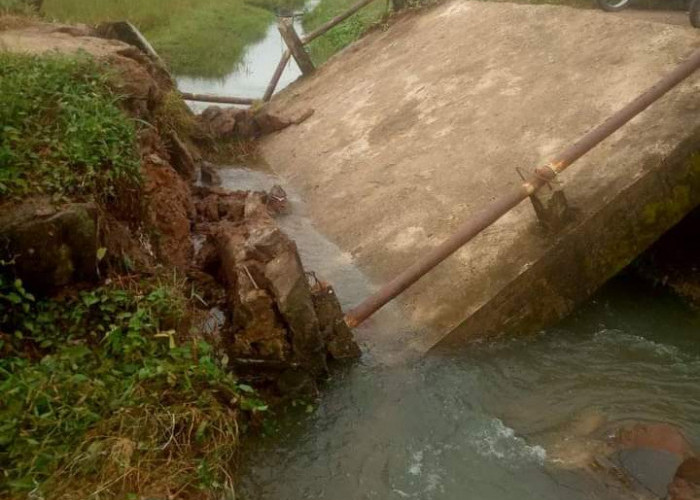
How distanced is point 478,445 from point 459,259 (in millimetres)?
1863

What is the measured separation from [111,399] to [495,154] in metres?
4.61

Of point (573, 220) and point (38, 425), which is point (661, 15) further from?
point (38, 425)

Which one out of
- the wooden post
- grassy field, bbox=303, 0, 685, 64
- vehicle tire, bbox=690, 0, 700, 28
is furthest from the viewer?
the wooden post

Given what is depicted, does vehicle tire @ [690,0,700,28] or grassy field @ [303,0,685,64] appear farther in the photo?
grassy field @ [303,0,685,64]

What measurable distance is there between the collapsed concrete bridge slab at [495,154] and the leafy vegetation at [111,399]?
6.11 ft

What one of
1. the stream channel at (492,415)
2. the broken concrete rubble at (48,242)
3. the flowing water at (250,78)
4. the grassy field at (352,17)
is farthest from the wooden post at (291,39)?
the broken concrete rubble at (48,242)

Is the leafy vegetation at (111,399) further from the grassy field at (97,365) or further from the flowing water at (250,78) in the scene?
the flowing water at (250,78)

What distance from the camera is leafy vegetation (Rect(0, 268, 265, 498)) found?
11.8 feet

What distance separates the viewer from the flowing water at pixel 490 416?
13.7 ft

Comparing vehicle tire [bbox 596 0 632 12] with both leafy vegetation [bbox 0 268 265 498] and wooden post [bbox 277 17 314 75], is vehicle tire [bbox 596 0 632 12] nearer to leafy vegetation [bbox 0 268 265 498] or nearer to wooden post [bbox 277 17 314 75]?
wooden post [bbox 277 17 314 75]

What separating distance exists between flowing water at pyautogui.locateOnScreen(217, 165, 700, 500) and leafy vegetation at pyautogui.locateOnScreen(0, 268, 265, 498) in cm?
46

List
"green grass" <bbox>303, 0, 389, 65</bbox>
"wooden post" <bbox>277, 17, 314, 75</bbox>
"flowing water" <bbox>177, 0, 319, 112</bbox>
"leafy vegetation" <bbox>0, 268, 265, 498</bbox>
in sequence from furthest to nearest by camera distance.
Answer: "green grass" <bbox>303, 0, 389, 65</bbox> → "flowing water" <bbox>177, 0, 319, 112</bbox> → "wooden post" <bbox>277, 17, 314, 75</bbox> → "leafy vegetation" <bbox>0, 268, 265, 498</bbox>

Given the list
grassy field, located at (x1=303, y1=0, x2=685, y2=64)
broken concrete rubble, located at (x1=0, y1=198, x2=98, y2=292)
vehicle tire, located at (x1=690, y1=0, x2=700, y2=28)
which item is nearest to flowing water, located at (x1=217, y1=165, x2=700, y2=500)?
broken concrete rubble, located at (x1=0, y1=198, x2=98, y2=292)

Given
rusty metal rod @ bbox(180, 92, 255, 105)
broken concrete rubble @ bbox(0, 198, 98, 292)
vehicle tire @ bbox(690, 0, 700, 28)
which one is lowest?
vehicle tire @ bbox(690, 0, 700, 28)
